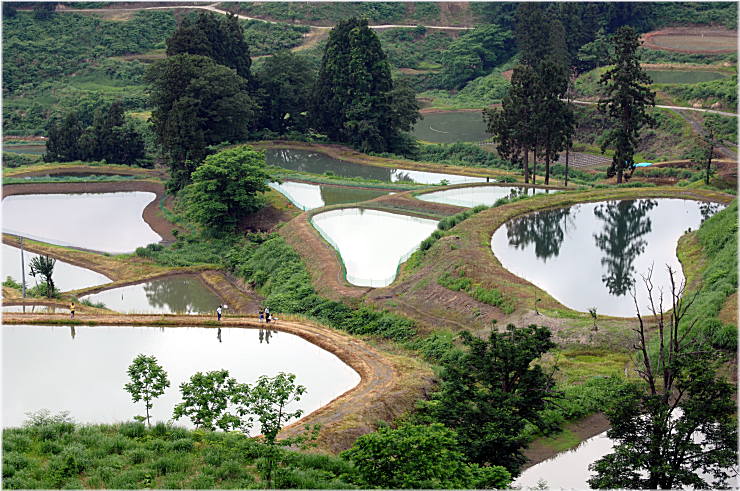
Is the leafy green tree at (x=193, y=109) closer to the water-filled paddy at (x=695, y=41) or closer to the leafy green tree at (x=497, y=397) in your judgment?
the leafy green tree at (x=497, y=397)

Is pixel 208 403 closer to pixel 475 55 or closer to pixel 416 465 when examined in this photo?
pixel 416 465

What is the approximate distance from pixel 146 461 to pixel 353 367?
11.2 meters

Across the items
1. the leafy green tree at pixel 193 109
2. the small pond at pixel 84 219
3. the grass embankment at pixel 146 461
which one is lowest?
the small pond at pixel 84 219

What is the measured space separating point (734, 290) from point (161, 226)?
3864 centimetres

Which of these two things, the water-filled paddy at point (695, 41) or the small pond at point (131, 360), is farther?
the water-filled paddy at point (695, 41)

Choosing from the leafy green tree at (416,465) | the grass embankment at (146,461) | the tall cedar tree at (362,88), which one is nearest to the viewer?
the leafy green tree at (416,465)

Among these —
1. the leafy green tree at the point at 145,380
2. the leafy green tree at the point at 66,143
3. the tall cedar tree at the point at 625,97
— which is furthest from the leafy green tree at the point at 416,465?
the leafy green tree at the point at 66,143

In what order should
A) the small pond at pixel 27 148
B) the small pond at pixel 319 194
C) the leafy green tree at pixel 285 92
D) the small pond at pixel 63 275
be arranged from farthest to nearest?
1. the small pond at pixel 27 148
2. the leafy green tree at pixel 285 92
3. the small pond at pixel 319 194
4. the small pond at pixel 63 275

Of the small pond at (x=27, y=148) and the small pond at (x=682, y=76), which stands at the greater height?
the small pond at (x=682, y=76)

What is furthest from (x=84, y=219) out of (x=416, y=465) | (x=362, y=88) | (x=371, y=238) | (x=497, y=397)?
(x=416, y=465)

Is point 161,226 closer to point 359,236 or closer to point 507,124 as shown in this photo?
point 359,236

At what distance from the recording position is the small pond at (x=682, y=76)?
87.4m

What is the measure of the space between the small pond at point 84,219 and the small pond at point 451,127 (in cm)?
3002

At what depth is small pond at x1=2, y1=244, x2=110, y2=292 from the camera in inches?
1943
